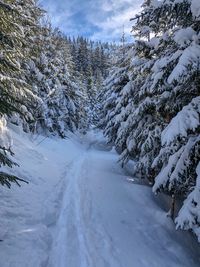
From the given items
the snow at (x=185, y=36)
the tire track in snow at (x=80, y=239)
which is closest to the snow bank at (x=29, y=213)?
A: the tire track in snow at (x=80, y=239)

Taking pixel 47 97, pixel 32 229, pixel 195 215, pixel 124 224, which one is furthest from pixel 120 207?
pixel 47 97

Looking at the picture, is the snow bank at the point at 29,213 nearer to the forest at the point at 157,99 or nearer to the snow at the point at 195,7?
the forest at the point at 157,99

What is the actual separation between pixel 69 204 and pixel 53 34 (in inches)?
1076

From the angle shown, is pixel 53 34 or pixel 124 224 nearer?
pixel 124 224

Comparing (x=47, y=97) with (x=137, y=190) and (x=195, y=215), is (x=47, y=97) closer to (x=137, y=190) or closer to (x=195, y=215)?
(x=137, y=190)

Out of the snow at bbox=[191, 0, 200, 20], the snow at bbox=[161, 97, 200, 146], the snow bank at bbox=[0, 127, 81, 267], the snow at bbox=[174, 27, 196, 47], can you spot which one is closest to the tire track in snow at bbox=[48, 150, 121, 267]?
the snow bank at bbox=[0, 127, 81, 267]

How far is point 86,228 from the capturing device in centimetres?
939

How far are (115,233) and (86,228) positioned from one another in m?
0.81

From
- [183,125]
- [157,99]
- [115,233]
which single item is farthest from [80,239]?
[157,99]

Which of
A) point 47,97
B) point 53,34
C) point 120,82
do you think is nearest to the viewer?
point 120,82

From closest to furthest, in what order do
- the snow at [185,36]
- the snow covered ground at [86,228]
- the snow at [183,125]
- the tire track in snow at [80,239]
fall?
the tire track in snow at [80,239] < the snow at [183,125] < the snow covered ground at [86,228] < the snow at [185,36]

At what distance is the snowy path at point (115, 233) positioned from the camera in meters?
7.74

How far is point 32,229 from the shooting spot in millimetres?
9109

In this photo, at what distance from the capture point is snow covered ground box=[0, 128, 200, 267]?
7676 mm
